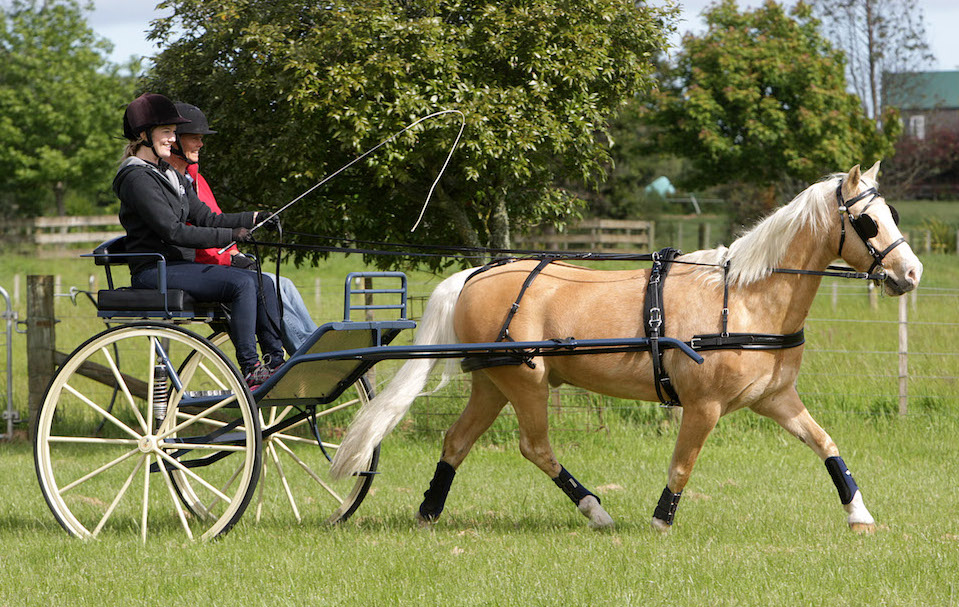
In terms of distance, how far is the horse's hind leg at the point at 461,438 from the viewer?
5.89m


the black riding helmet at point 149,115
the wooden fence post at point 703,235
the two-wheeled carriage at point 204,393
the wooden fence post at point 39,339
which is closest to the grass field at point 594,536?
the two-wheeled carriage at point 204,393

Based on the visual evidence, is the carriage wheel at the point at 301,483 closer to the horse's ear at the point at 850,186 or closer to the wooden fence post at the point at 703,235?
the horse's ear at the point at 850,186

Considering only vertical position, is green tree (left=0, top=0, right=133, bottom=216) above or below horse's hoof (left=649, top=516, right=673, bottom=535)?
above

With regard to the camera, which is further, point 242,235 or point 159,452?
point 159,452

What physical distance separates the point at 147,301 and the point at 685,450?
299cm

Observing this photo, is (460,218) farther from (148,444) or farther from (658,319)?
(148,444)

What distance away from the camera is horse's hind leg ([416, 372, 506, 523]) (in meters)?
5.89

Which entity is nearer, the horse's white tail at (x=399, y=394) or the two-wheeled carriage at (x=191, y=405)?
the two-wheeled carriage at (x=191, y=405)

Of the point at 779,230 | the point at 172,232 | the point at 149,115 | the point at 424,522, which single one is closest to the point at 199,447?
the point at 172,232

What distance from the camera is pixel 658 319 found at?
5277 mm

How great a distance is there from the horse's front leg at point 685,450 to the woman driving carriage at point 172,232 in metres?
2.28

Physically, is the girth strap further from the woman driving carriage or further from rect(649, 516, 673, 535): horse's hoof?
the woman driving carriage

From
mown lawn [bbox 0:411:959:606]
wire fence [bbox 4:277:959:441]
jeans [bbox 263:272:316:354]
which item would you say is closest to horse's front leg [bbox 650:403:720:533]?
mown lawn [bbox 0:411:959:606]

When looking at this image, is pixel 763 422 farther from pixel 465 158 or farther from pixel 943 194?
pixel 943 194
